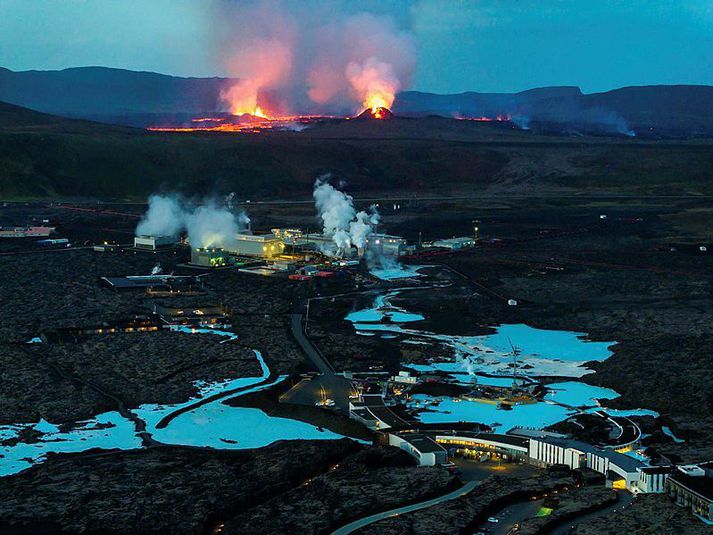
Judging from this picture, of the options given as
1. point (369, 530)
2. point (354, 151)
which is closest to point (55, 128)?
point (354, 151)

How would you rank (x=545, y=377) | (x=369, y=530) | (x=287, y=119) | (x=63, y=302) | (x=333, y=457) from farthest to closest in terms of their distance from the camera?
(x=287, y=119)
(x=63, y=302)
(x=545, y=377)
(x=333, y=457)
(x=369, y=530)

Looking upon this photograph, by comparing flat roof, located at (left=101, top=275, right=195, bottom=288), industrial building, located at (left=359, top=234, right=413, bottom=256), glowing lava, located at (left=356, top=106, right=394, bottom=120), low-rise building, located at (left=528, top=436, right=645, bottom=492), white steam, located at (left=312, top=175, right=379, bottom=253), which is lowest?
flat roof, located at (left=101, top=275, right=195, bottom=288)

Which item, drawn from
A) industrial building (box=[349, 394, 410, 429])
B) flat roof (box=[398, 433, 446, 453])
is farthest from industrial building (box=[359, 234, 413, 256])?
flat roof (box=[398, 433, 446, 453])

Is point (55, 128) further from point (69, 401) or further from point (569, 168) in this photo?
point (69, 401)

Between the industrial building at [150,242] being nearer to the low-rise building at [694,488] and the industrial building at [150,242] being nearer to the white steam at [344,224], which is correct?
the white steam at [344,224]

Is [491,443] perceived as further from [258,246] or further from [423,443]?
[258,246]

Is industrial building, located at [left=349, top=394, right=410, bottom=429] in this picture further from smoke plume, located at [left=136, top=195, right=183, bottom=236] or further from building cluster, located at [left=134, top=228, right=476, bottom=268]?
smoke plume, located at [left=136, top=195, right=183, bottom=236]

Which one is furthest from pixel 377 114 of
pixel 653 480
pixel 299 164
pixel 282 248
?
pixel 653 480
